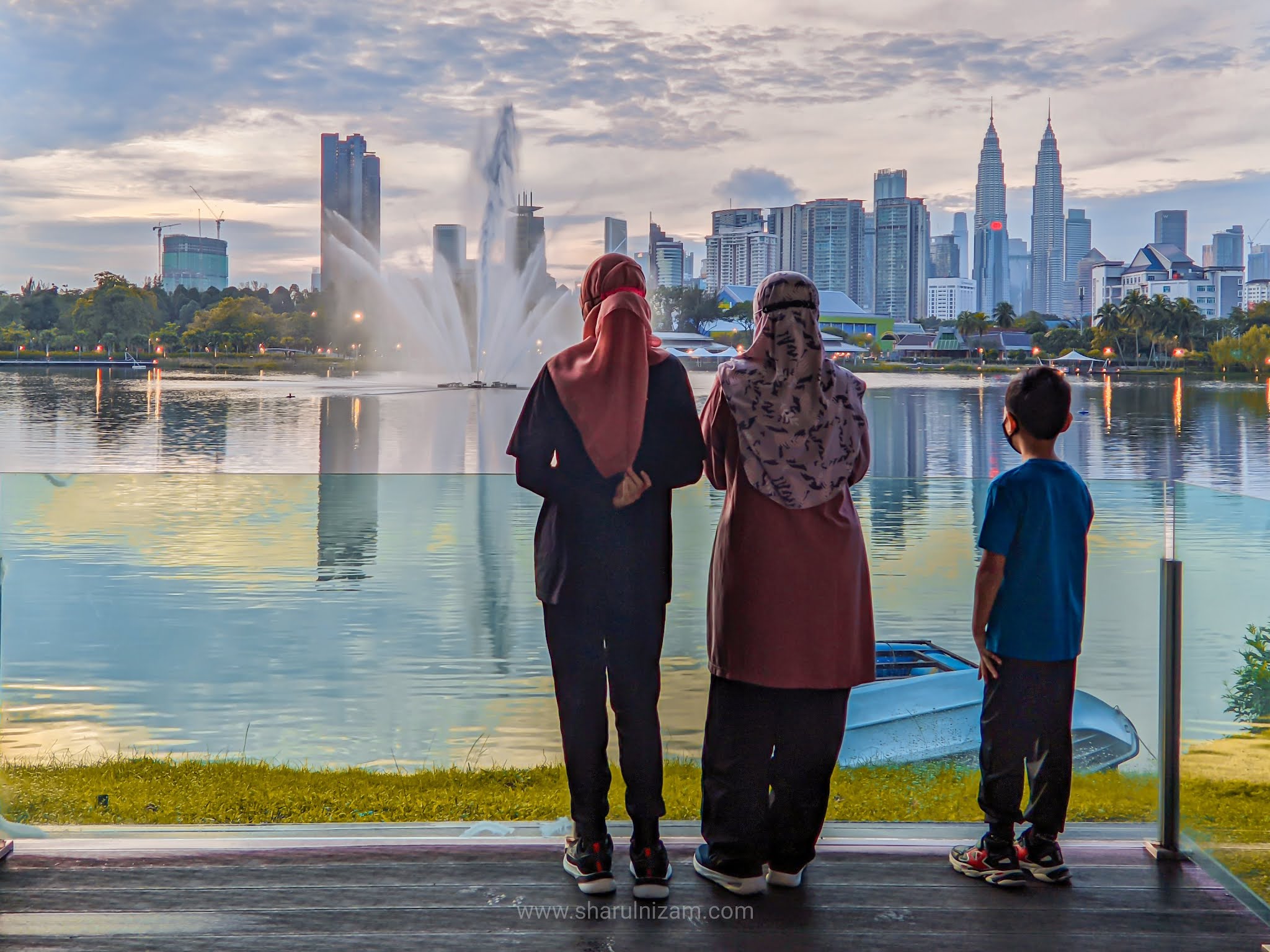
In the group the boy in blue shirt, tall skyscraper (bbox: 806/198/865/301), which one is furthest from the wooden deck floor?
tall skyscraper (bbox: 806/198/865/301)

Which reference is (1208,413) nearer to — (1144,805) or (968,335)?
(968,335)

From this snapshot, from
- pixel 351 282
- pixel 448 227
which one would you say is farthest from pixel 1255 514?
pixel 448 227

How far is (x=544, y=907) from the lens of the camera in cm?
178

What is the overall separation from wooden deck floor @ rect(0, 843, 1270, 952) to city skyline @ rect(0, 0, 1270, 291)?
1917cm

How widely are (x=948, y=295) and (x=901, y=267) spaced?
0.46 meters

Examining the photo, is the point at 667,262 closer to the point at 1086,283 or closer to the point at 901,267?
the point at 901,267

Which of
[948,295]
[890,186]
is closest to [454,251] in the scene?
[890,186]

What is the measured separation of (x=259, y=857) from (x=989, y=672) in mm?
1368

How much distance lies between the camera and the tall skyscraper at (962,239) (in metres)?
8.85

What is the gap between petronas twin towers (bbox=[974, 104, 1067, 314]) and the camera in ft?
29.2

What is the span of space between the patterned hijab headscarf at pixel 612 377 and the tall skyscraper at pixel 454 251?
67.4 ft

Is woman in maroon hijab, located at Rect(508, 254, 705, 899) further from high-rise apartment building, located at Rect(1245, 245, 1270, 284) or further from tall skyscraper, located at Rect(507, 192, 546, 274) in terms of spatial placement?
tall skyscraper, located at Rect(507, 192, 546, 274)

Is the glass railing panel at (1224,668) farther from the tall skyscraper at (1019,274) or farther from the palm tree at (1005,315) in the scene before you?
the palm tree at (1005,315)

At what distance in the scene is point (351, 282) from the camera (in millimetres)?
22188
